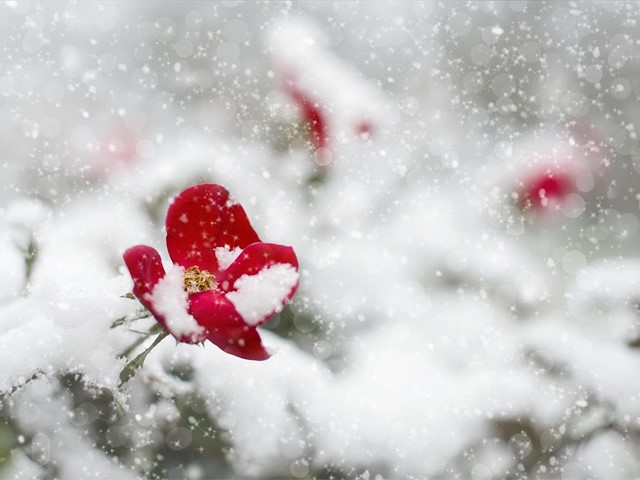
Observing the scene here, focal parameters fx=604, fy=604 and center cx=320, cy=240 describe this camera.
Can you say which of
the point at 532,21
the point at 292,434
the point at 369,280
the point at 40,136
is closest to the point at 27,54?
→ the point at 40,136

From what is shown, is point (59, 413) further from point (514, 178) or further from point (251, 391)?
point (514, 178)

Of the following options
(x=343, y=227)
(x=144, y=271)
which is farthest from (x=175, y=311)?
(x=343, y=227)

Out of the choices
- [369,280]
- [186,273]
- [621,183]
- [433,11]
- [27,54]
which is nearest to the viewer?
[186,273]

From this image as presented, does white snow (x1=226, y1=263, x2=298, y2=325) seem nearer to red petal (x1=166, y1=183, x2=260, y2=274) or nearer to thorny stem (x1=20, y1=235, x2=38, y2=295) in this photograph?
red petal (x1=166, y1=183, x2=260, y2=274)

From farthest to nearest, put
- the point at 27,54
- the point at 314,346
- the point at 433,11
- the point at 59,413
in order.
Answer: the point at 433,11 < the point at 27,54 < the point at 314,346 < the point at 59,413

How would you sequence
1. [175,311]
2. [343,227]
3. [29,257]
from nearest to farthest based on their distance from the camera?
1. [175,311]
2. [29,257]
3. [343,227]

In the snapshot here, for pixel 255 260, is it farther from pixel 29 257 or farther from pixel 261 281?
pixel 29 257

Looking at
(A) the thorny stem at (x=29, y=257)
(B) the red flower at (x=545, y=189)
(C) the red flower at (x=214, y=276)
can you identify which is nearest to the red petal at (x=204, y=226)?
(C) the red flower at (x=214, y=276)
